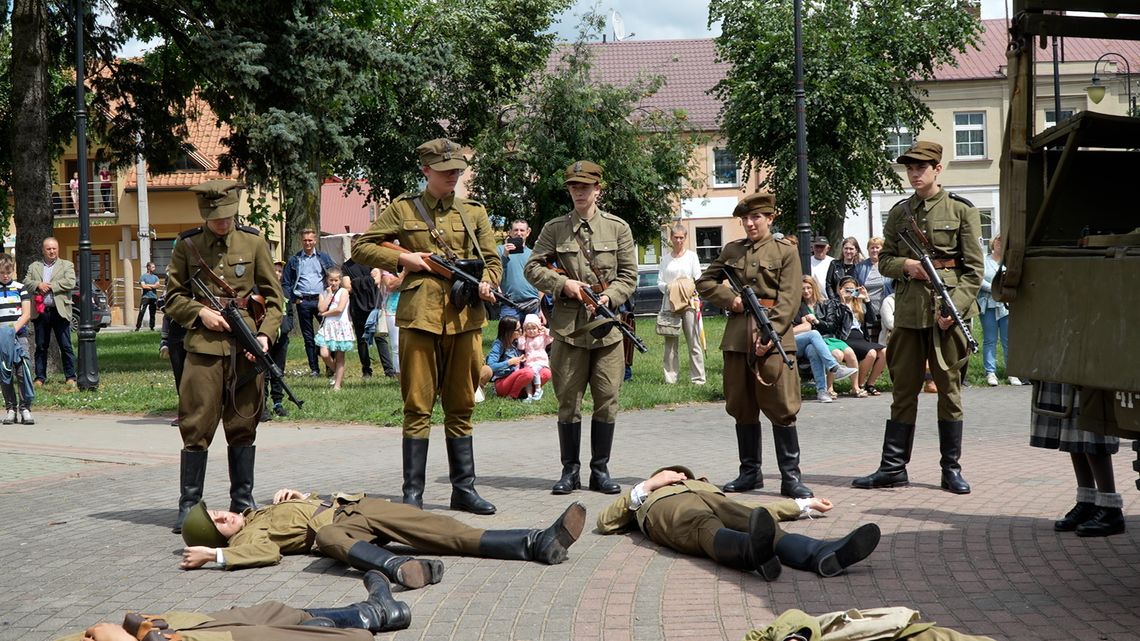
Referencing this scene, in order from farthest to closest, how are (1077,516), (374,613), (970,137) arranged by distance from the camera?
(970,137), (1077,516), (374,613)

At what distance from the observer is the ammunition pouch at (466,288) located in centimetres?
813

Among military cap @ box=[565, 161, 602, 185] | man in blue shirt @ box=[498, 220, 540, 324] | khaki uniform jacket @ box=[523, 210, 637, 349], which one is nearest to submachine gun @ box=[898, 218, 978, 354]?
khaki uniform jacket @ box=[523, 210, 637, 349]

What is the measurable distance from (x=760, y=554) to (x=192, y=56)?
57.2 feet

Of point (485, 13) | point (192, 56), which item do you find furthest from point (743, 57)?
point (192, 56)

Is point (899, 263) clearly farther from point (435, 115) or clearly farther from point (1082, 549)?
point (435, 115)

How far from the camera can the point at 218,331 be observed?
8023 millimetres

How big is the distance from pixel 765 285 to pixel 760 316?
31cm

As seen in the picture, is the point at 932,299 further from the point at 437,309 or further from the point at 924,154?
the point at 437,309

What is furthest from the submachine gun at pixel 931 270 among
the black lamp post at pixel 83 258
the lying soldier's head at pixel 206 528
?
the black lamp post at pixel 83 258

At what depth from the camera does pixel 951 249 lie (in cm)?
872

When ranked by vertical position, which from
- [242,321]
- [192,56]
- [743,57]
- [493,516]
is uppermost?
[743,57]

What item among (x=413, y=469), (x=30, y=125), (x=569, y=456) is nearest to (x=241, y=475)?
(x=413, y=469)

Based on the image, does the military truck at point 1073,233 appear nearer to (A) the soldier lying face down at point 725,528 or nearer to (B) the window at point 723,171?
(A) the soldier lying face down at point 725,528

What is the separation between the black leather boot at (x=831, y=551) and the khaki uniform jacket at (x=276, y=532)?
93.3 inches
